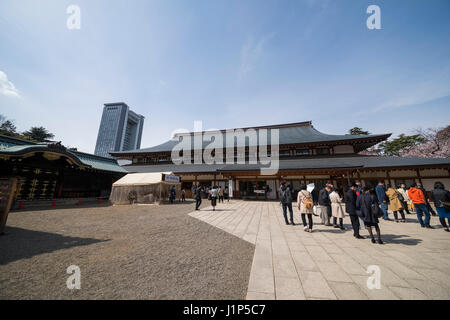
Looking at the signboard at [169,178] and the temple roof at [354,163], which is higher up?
the temple roof at [354,163]

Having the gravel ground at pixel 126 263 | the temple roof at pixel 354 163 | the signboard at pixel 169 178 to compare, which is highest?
the temple roof at pixel 354 163

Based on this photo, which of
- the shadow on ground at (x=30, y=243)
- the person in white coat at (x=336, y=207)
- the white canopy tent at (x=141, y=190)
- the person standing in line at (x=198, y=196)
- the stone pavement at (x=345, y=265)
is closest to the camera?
the stone pavement at (x=345, y=265)

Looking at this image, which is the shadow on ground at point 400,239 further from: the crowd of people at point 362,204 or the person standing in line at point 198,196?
the person standing in line at point 198,196

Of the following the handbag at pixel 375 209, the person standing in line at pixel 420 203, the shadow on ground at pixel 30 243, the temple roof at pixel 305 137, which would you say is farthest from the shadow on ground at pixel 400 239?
the temple roof at pixel 305 137

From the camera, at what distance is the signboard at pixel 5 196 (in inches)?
185

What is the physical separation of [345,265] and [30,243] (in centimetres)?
736

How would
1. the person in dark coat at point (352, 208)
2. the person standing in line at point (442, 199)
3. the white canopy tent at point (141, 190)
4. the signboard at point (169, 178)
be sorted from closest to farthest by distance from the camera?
the person in dark coat at point (352, 208) → the person standing in line at point (442, 199) → the white canopy tent at point (141, 190) → the signboard at point (169, 178)

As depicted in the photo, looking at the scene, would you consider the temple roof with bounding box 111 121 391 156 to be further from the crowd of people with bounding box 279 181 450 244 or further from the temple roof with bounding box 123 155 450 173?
the crowd of people with bounding box 279 181 450 244

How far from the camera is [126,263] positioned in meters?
2.96

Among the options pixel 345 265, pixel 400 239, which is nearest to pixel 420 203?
pixel 400 239

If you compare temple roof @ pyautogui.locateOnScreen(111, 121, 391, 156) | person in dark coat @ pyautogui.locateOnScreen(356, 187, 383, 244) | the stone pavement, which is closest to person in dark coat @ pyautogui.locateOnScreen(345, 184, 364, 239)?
person in dark coat @ pyautogui.locateOnScreen(356, 187, 383, 244)

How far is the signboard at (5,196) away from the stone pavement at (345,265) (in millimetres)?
7119
